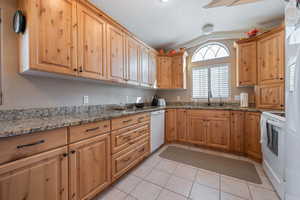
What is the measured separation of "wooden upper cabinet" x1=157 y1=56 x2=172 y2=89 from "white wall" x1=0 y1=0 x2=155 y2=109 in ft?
6.54

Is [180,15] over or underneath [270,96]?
over

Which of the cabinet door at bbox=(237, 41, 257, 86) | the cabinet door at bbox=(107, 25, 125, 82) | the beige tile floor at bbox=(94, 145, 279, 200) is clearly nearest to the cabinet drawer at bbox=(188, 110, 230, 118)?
the cabinet door at bbox=(237, 41, 257, 86)

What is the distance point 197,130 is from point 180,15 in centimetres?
243

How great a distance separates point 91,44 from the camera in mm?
1619

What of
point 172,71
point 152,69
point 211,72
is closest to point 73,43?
point 152,69

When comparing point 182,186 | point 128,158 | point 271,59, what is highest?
point 271,59

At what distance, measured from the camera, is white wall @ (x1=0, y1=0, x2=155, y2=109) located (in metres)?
1.23

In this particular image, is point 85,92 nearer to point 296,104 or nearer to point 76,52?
point 76,52

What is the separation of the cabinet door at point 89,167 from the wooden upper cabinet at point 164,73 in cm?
228

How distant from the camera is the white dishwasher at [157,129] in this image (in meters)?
2.50

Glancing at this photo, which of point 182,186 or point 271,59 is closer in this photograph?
point 182,186

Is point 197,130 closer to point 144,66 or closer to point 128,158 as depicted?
point 128,158

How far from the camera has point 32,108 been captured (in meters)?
1.37

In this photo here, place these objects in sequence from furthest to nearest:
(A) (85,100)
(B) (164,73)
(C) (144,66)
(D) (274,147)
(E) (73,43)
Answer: (B) (164,73) < (C) (144,66) < (A) (85,100) < (D) (274,147) < (E) (73,43)
